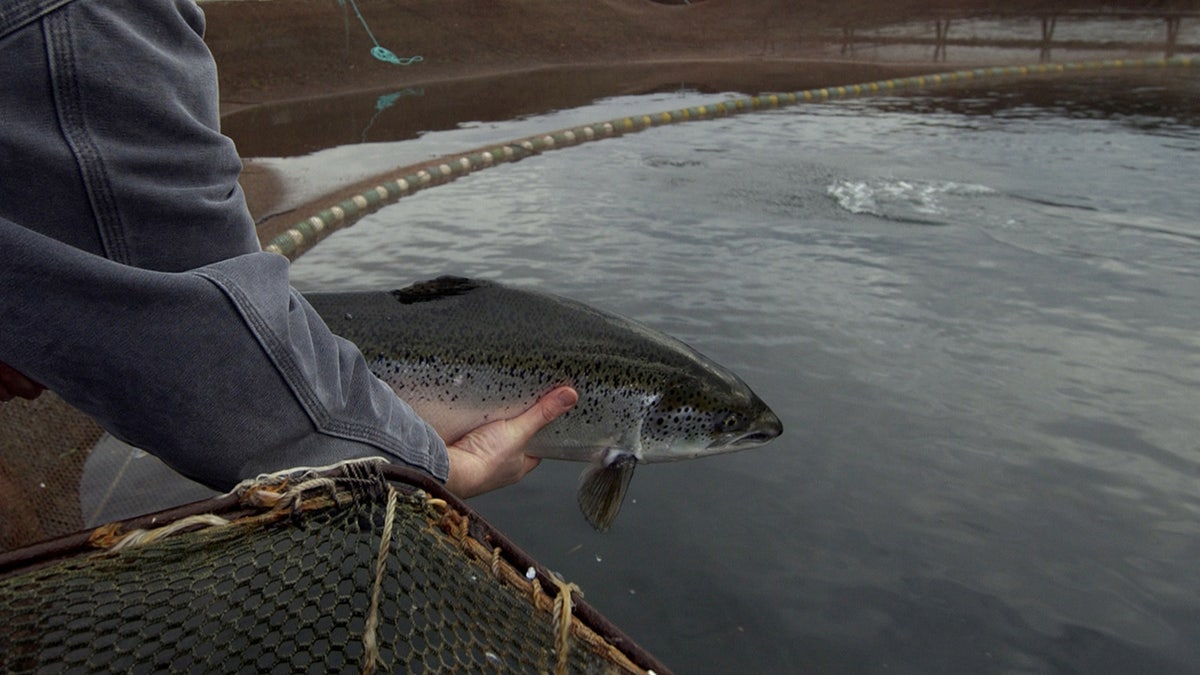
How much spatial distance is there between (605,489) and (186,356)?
205 cm

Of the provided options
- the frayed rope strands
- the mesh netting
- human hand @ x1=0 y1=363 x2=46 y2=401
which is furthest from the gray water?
human hand @ x1=0 y1=363 x2=46 y2=401

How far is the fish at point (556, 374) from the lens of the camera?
320 centimetres

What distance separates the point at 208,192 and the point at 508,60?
19554 mm

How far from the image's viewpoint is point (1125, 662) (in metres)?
3.34

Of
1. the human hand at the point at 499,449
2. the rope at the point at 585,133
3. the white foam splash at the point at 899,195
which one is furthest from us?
the white foam splash at the point at 899,195

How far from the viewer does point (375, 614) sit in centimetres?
156

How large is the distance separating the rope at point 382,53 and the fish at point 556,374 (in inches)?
615

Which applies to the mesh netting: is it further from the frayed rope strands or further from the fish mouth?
the fish mouth

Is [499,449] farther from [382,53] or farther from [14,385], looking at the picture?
[382,53]

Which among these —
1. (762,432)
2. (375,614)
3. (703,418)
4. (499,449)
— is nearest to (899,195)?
(762,432)

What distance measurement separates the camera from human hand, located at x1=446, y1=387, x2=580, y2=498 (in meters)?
2.73

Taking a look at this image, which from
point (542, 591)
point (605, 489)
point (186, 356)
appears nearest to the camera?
point (186, 356)

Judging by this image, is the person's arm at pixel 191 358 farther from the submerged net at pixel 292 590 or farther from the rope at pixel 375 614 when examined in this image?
the rope at pixel 375 614

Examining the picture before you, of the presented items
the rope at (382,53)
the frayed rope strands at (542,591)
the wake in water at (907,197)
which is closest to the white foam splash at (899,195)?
the wake in water at (907,197)
